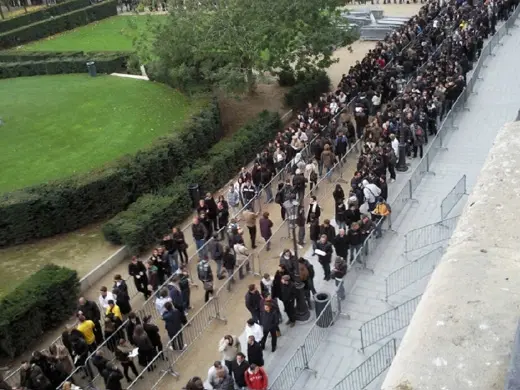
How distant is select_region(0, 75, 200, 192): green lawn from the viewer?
2353 centimetres

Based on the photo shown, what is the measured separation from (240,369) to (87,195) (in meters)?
10.6

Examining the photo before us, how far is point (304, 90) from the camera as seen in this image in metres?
29.2

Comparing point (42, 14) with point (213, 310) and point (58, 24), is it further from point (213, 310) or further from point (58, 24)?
point (213, 310)

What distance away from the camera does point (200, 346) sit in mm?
14258

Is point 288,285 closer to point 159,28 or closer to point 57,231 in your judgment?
point 57,231

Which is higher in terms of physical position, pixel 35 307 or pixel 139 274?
pixel 139 274

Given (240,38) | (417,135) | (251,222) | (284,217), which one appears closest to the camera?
(251,222)

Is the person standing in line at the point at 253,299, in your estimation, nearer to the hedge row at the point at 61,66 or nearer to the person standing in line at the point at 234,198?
the person standing in line at the point at 234,198

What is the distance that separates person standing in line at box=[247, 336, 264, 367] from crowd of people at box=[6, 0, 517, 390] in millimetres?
20

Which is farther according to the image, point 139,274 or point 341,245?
point 139,274

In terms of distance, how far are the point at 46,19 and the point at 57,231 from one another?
35.4m

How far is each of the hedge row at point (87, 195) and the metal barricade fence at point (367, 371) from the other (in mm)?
11422

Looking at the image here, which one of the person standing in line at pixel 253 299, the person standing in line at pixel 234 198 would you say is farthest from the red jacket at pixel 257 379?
the person standing in line at pixel 234 198

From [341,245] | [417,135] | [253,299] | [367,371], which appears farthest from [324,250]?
[417,135]
